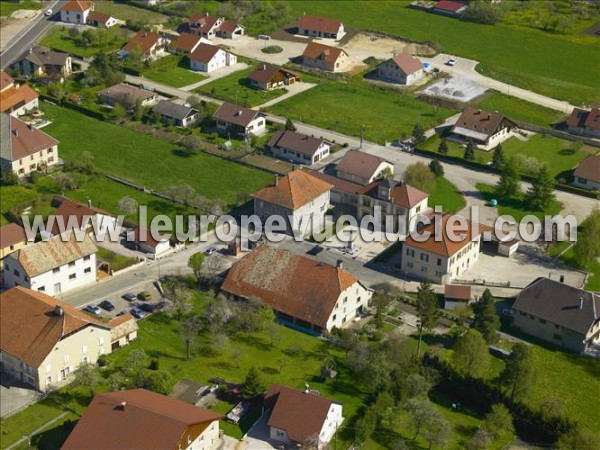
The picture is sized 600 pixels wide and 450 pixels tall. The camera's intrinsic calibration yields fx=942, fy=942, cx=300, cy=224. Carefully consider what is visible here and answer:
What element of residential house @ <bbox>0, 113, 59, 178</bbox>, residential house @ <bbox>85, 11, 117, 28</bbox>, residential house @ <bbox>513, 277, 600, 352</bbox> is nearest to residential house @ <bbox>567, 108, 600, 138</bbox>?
residential house @ <bbox>513, 277, 600, 352</bbox>

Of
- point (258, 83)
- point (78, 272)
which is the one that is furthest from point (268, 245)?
point (258, 83)

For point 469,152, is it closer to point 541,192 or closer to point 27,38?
point 541,192

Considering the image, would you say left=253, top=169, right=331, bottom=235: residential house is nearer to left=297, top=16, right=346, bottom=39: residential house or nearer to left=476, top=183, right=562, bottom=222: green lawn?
left=476, top=183, right=562, bottom=222: green lawn

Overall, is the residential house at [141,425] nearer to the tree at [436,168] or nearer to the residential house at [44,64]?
the tree at [436,168]

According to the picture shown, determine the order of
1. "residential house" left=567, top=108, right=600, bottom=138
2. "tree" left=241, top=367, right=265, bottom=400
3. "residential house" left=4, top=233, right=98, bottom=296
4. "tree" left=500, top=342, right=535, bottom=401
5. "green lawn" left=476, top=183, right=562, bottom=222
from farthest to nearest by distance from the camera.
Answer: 1. "residential house" left=567, top=108, right=600, bottom=138
2. "green lawn" left=476, top=183, right=562, bottom=222
3. "residential house" left=4, top=233, right=98, bottom=296
4. "tree" left=500, top=342, right=535, bottom=401
5. "tree" left=241, top=367, right=265, bottom=400

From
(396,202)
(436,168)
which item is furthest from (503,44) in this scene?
(396,202)
